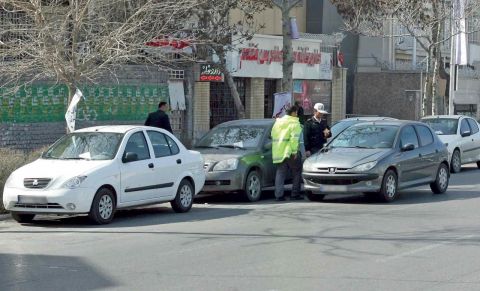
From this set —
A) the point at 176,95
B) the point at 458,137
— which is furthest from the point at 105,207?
the point at 176,95

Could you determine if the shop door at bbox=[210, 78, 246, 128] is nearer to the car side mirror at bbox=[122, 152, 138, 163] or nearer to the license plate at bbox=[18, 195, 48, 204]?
the car side mirror at bbox=[122, 152, 138, 163]

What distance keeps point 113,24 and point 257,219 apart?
5999mm

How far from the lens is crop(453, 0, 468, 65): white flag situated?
30.9 m

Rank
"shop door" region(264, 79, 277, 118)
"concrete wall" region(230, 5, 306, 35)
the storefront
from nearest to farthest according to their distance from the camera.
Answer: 1. the storefront
2. "concrete wall" region(230, 5, 306, 35)
3. "shop door" region(264, 79, 277, 118)

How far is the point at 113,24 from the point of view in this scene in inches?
710

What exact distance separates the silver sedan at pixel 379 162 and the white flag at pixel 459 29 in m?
13.6

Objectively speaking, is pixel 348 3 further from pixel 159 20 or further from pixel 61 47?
pixel 61 47

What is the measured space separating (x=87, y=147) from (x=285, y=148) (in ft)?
13.8

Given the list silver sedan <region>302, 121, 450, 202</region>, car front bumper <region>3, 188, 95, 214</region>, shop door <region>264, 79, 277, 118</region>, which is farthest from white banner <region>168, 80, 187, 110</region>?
car front bumper <region>3, 188, 95, 214</region>

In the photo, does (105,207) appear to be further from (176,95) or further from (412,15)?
(412,15)

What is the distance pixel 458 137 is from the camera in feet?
77.2

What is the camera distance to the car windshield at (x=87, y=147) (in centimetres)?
1391

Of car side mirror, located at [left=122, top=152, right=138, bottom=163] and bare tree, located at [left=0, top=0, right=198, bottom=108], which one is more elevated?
bare tree, located at [left=0, top=0, right=198, bottom=108]

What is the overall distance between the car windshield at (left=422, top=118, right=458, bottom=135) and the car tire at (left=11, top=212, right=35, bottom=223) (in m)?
13.1
